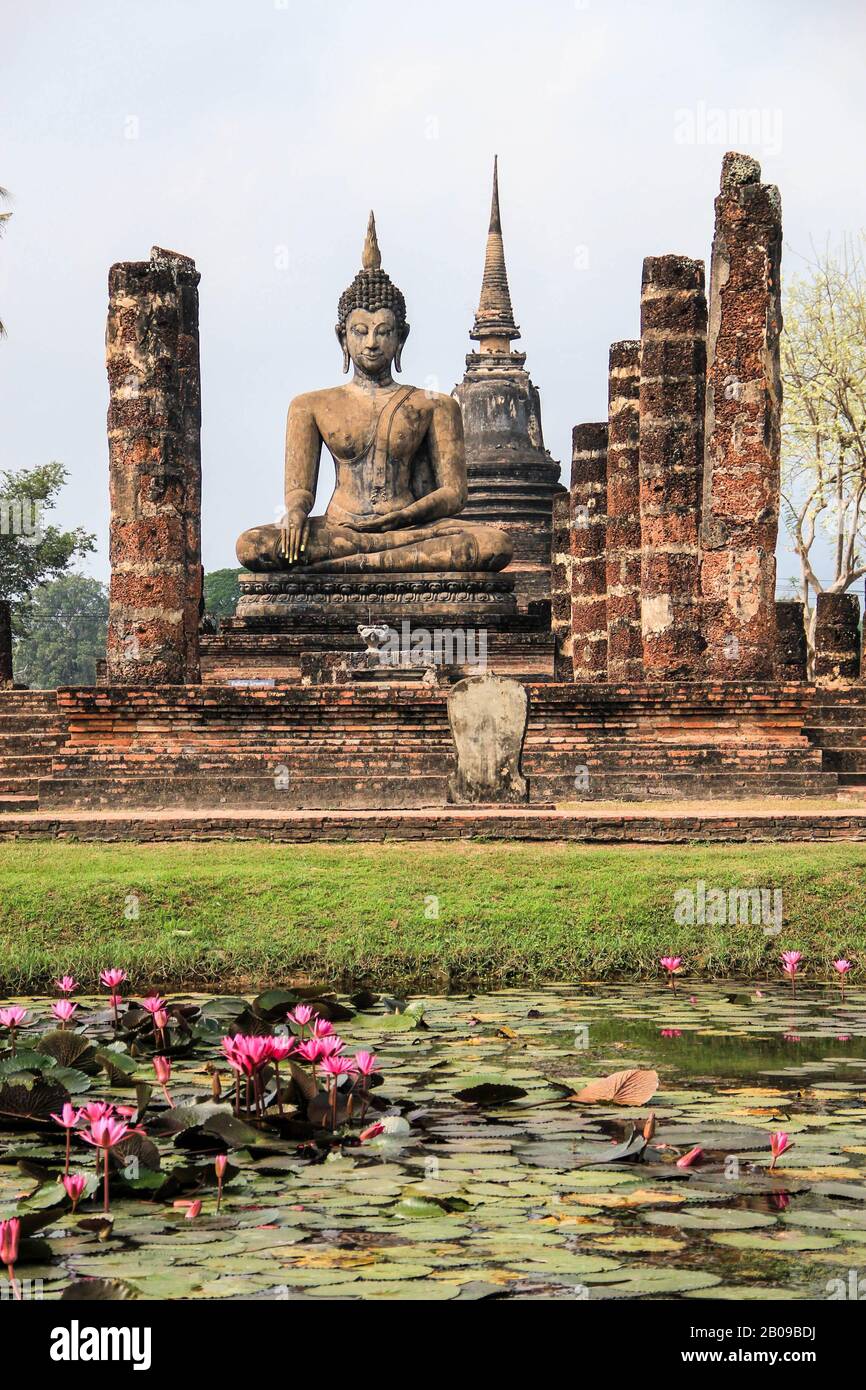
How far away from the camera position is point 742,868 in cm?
1022

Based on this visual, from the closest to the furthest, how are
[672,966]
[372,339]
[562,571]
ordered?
[672,966] → [372,339] → [562,571]

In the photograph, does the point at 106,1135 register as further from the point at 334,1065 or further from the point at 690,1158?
the point at 690,1158

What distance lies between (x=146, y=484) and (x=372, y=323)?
7.26 m

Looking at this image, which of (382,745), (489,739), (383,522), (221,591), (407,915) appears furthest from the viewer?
(221,591)

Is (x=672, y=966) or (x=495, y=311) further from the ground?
(x=495, y=311)

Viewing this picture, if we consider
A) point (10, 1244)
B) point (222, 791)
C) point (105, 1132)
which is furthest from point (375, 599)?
point (10, 1244)

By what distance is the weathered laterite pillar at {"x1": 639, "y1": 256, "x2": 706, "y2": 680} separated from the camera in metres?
18.5

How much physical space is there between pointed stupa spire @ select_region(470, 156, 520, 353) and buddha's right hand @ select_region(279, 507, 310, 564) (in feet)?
70.3

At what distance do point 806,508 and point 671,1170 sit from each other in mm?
30664

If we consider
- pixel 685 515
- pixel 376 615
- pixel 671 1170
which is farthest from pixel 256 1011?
pixel 376 615

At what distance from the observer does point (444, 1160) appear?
5.34 m

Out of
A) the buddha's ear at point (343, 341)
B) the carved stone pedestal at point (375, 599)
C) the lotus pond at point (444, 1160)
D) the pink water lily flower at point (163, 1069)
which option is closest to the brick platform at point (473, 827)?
the lotus pond at point (444, 1160)

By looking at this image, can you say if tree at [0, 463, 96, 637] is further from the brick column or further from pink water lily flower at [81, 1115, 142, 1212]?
pink water lily flower at [81, 1115, 142, 1212]

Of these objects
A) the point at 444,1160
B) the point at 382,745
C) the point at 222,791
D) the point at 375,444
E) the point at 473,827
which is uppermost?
the point at 375,444
